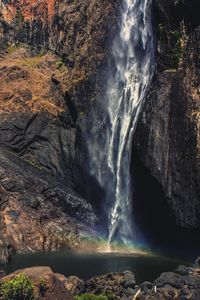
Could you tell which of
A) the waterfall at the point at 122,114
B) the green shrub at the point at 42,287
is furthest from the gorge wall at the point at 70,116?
the green shrub at the point at 42,287

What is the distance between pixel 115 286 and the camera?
4384cm

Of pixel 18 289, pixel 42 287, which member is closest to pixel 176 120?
pixel 42 287

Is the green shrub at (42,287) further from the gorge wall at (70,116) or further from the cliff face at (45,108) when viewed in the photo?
the gorge wall at (70,116)

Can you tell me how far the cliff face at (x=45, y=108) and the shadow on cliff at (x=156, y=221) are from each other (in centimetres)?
838

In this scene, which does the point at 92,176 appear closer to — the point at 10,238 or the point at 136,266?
the point at 10,238

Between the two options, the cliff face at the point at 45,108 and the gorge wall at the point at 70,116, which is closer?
the gorge wall at the point at 70,116

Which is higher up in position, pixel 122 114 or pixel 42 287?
pixel 122 114

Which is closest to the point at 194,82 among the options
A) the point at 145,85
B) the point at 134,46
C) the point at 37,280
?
the point at 145,85

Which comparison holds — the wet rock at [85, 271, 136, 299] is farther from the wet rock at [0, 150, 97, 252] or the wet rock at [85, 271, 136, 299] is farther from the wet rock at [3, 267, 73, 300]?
the wet rock at [0, 150, 97, 252]

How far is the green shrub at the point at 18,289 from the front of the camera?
121 ft

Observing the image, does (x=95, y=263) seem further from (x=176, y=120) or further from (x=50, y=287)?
(x=50, y=287)

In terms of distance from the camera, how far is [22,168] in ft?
258

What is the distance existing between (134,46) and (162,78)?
1086 centimetres

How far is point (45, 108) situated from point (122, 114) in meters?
14.6
